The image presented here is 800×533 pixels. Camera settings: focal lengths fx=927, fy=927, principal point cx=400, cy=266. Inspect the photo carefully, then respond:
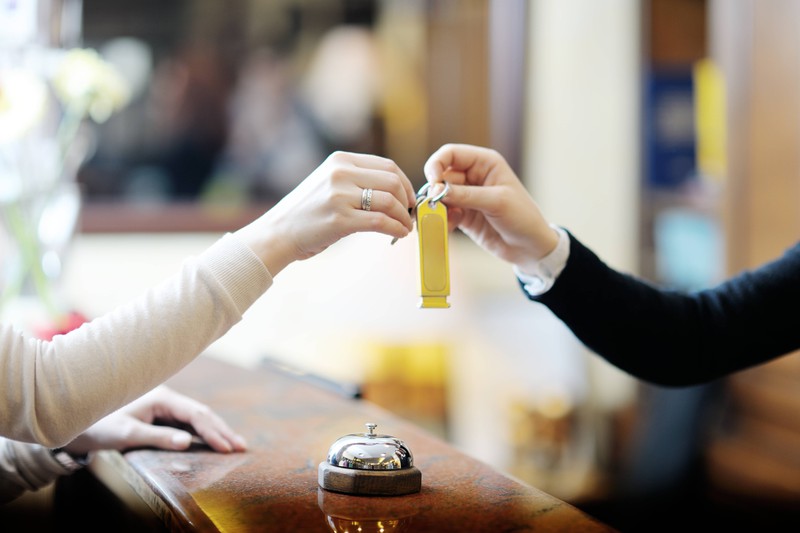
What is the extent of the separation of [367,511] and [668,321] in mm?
642

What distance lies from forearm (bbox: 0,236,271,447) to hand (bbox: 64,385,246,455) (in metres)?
0.18

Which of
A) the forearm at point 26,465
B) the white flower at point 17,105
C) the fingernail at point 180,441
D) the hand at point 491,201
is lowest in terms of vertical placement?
the forearm at point 26,465

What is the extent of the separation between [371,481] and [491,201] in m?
0.42

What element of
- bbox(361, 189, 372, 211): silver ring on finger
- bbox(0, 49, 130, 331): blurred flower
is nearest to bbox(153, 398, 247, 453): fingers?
bbox(361, 189, 372, 211): silver ring on finger

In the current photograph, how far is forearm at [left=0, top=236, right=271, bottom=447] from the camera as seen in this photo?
96 centimetres

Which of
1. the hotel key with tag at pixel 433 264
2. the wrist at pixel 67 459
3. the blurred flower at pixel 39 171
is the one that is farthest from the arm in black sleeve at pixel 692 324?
the blurred flower at pixel 39 171

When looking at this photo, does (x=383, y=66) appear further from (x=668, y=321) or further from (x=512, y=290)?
(x=668, y=321)

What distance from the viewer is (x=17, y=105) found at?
6.57 feet

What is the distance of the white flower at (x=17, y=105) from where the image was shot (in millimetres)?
1998

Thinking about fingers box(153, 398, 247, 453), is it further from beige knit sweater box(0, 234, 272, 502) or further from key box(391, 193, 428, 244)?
key box(391, 193, 428, 244)

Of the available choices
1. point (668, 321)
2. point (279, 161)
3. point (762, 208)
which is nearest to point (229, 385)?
point (668, 321)

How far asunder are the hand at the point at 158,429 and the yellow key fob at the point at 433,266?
1.08 ft

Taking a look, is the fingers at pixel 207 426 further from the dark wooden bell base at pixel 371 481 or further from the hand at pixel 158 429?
the dark wooden bell base at pixel 371 481

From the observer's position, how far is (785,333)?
1361 millimetres
